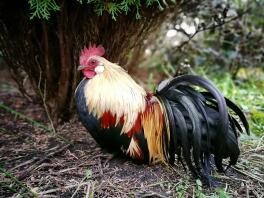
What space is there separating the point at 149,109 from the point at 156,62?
157 inches

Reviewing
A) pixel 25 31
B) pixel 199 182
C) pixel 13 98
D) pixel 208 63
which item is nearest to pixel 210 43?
pixel 208 63

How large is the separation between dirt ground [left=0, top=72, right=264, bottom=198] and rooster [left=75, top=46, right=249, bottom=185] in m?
0.12

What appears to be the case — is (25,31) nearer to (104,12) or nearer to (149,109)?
(104,12)

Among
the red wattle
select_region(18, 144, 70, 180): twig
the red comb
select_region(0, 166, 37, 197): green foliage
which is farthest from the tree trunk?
select_region(0, 166, 37, 197): green foliage

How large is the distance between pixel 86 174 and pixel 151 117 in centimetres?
63

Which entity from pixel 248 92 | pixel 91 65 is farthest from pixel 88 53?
pixel 248 92

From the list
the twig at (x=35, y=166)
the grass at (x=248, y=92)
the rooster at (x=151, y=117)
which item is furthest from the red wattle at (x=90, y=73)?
the grass at (x=248, y=92)

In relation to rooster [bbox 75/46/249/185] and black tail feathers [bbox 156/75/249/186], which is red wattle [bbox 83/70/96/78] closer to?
rooster [bbox 75/46/249/185]

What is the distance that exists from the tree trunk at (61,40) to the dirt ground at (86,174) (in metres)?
0.51

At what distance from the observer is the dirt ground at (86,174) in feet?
9.15

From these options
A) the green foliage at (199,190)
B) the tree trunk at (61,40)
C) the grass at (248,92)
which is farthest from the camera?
the grass at (248,92)

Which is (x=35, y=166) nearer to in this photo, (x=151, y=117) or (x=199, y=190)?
(x=151, y=117)

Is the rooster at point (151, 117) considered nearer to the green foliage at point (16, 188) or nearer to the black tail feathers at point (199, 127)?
the black tail feathers at point (199, 127)

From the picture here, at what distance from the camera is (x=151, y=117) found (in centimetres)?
302
